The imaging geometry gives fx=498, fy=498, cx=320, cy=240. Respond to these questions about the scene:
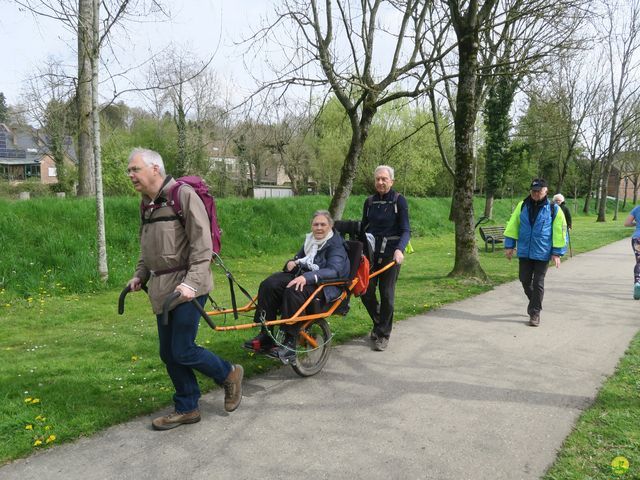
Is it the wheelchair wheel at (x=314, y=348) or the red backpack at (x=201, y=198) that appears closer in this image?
the red backpack at (x=201, y=198)

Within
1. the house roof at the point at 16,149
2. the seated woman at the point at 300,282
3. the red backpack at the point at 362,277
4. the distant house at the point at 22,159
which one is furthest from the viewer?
the house roof at the point at 16,149

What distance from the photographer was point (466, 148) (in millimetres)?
9656

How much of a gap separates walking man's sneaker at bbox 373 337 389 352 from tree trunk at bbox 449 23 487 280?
16.0 feet

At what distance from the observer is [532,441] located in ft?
11.6

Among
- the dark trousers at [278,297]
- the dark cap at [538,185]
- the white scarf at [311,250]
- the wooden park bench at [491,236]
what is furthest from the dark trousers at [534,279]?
the wooden park bench at [491,236]

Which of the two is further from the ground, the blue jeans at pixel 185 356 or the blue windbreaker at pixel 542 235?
the blue windbreaker at pixel 542 235

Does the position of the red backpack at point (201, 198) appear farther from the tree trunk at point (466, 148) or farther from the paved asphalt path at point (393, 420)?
the tree trunk at point (466, 148)

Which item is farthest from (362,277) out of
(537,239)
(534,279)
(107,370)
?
(534,279)

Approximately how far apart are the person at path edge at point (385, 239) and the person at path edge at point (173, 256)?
2533 mm

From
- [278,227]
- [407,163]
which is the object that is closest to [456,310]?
[278,227]

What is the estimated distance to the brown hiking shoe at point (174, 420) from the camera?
3668mm

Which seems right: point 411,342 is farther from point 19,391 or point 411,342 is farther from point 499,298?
point 19,391

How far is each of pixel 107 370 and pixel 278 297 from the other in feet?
6.09

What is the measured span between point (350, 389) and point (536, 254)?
3718 millimetres
